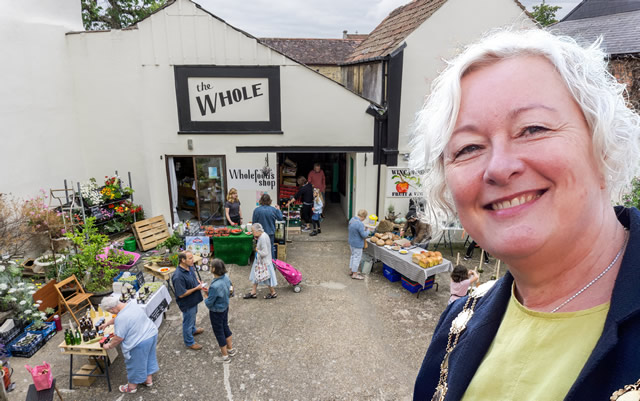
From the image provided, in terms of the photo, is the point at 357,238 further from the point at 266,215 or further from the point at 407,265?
the point at 266,215

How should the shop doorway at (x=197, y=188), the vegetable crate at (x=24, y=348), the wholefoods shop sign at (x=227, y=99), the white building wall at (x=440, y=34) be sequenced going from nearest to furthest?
the vegetable crate at (x=24, y=348)
the white building wall at (x=440, y=34)
the wholefoods shop sign at (x=227, y=99)
the shop doorway at (x=197, y=188)

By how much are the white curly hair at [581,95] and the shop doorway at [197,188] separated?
32.8 ft

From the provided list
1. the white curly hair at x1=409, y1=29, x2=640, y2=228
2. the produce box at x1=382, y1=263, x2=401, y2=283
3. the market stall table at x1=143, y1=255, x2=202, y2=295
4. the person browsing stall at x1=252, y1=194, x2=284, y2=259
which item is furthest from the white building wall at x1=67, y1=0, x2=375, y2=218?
the white curly hair at x1=409, y1=29, x2=640, y2=228

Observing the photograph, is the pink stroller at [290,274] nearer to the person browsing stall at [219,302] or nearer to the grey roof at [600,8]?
the person browsing stall at [219,302]

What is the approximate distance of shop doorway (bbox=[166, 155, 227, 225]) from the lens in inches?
417

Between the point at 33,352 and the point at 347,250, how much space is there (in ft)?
24.0

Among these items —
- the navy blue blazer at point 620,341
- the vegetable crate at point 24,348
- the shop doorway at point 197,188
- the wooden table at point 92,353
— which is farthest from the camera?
the shop doorway at point 197,188

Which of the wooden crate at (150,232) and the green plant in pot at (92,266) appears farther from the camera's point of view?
the wooden crate at (150,232)

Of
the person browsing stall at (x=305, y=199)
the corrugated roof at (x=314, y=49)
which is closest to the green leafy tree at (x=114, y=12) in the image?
the corrugated roof at (x=314, y=49)

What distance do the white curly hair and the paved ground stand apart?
4.99m

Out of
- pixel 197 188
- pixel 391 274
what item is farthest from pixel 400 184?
pixel 197 188

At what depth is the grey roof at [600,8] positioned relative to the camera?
1134 cm

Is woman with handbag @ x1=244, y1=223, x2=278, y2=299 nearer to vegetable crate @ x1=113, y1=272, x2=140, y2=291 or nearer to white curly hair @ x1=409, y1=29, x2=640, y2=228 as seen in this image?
vegetable crate @ x1=113, y1=272, x2=140, y2=291

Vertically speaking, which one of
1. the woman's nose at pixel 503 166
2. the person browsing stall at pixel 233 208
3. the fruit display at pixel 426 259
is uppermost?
the woman's nose at pixel 503 166
